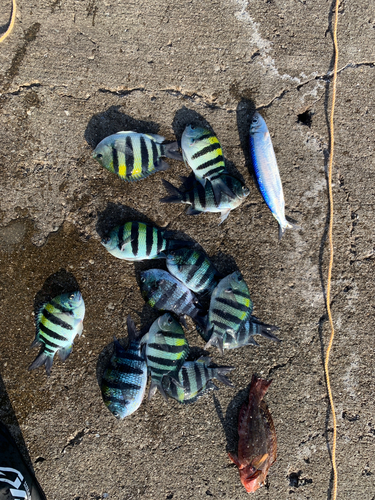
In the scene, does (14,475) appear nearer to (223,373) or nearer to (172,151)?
(223,373)

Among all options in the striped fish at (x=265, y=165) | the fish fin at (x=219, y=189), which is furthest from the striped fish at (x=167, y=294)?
the striped fish at (x=265, y=165)

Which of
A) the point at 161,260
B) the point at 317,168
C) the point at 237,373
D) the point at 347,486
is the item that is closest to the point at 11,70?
the point at 161,260

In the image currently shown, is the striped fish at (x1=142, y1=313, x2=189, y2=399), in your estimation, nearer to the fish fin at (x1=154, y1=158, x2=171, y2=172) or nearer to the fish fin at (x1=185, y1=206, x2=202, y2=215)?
the fish fin at (x1=185, y1=206, x2=202, y2=215)

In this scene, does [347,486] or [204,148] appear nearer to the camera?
[204,148]

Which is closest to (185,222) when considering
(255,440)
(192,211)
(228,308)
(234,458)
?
(192,211)

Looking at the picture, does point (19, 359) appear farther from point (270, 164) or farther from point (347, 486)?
point (347, 486)

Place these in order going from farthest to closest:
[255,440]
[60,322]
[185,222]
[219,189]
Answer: [185,222]
[255,440]
[219,189]
[60,322]

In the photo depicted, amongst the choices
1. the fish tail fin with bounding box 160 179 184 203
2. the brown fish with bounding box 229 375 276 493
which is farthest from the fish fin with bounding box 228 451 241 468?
the fish tail fin with bounding box 160 179 184 203
